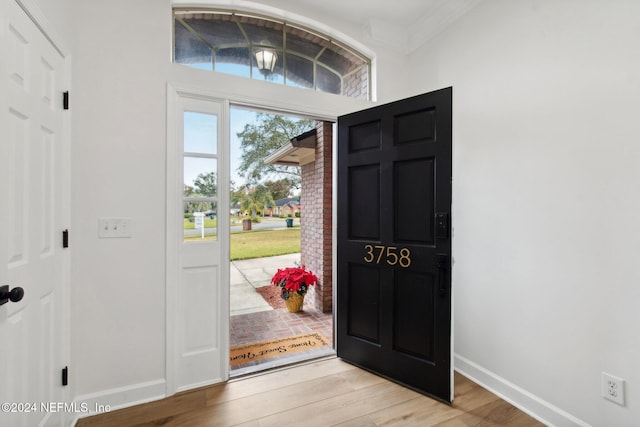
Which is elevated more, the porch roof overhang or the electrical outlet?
the porch roof overhang

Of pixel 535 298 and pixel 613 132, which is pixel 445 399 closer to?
pixel 535 298

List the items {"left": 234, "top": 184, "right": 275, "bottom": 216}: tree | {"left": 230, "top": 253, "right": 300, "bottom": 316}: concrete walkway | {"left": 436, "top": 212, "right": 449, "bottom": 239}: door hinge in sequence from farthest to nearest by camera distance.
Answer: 1. {"left": 234, "top": 184, "right": 275, "bottom": 216}: tree
2. {"left": 230, "top": 253, "right": 300, "bottom": 316}: concrete walkway
3. {"left": 436, "top": 212, "right": 449, "bottom": 239}: door hinge

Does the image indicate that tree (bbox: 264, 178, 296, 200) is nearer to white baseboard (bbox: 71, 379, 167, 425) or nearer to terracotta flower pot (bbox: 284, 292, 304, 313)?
terracotta flower pot (bbox: 284, 292, 304, 313)

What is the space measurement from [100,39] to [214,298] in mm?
1895

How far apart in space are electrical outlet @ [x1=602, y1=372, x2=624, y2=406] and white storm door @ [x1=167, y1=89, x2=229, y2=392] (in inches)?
91.3

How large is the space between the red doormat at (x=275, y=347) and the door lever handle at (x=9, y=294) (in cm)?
179

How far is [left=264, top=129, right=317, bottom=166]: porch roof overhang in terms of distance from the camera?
395 cm

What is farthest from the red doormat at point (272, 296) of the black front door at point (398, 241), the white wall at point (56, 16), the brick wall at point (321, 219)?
the white wall at point (56, 16)

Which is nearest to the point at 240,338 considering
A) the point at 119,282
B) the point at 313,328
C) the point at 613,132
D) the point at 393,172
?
the point at 313,328

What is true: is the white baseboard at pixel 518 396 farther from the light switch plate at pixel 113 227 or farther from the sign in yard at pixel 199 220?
the light switch plate at pixel 113 227

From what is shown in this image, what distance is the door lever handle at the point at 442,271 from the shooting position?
74.8 inches

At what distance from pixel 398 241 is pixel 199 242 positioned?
4.91 ft

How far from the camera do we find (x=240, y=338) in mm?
3199

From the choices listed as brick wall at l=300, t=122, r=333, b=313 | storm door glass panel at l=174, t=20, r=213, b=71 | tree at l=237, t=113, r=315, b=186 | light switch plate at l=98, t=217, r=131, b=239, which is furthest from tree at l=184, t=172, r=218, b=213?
tree at l=237, t=113, r=315, b=186
